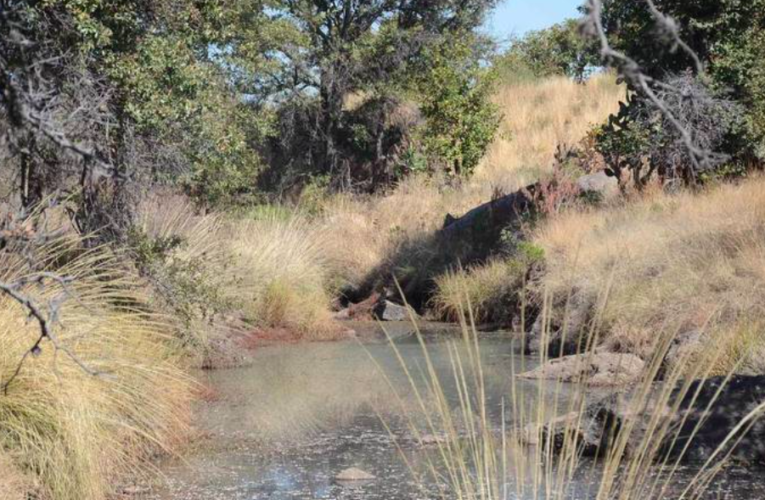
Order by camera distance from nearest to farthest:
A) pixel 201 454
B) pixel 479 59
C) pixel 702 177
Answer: pixel 201 454 < pixel 702 177 < pixel 479 59

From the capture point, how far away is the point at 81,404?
623 centimetres

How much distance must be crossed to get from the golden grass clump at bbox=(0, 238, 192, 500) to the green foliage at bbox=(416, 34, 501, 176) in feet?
58.3

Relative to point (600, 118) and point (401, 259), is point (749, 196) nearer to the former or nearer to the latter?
point (401, 259)

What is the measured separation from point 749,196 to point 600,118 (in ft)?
47.1

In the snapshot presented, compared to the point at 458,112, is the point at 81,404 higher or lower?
lower

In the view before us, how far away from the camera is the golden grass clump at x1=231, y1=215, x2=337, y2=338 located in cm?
1405

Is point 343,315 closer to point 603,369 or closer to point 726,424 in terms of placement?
point 603,369

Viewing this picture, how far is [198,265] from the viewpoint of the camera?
10750 millimetres

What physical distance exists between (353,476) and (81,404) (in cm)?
187

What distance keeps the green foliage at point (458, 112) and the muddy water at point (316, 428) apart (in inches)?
493

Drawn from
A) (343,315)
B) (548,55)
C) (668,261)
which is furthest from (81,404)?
(548,55)

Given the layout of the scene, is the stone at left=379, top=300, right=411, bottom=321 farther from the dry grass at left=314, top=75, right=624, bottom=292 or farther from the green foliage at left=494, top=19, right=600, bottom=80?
the green foliage at left=494, top=19, right=600, bottom=80

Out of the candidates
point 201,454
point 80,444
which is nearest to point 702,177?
point 201,454

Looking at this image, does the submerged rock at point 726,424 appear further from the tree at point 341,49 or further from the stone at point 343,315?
the tree at point 341,49
